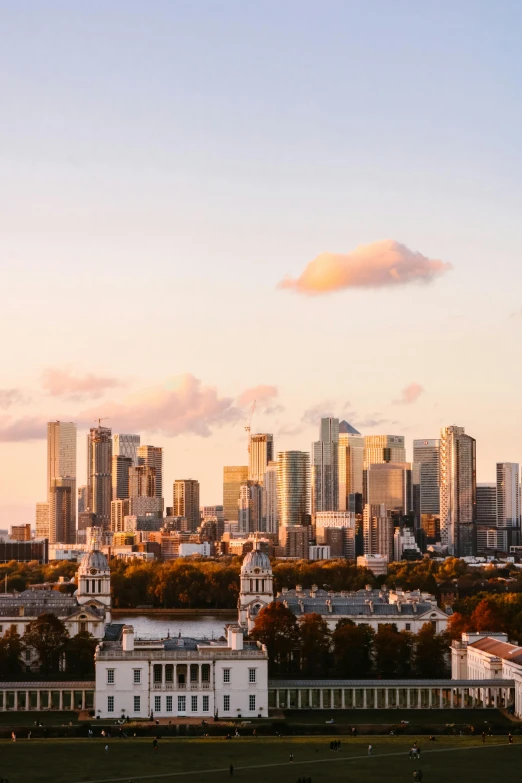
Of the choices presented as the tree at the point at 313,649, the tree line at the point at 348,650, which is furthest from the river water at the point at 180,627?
the tree at the point at 313,649

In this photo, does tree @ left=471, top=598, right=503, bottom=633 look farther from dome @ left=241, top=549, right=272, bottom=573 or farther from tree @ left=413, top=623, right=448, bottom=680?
dome @ left=241, top=549, right=272, bottom=573

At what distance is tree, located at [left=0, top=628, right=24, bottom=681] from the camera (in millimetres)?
123938

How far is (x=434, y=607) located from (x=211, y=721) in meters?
53.0

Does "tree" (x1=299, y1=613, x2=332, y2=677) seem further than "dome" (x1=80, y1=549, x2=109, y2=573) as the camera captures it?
No

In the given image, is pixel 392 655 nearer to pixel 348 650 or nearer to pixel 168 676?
pixel 348 650

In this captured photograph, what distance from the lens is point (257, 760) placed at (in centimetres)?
8800

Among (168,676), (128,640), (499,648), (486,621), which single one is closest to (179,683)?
(168,676)

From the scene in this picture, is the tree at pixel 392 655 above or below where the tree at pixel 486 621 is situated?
below

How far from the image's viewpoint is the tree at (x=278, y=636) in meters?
127

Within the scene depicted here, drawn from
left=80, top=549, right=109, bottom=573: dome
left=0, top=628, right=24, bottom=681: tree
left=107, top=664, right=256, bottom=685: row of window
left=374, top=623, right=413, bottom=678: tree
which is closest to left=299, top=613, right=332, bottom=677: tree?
left=374, top=623, right=413, bottom=678: tree

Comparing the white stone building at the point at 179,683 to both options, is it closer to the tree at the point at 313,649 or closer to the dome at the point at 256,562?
the tree at the point at 313,649

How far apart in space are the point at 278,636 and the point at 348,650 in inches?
218

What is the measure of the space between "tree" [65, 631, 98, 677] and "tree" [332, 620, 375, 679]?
59.9 feet

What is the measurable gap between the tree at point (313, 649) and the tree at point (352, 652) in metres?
0.91
